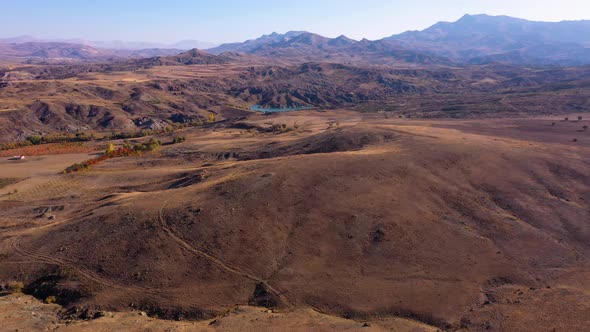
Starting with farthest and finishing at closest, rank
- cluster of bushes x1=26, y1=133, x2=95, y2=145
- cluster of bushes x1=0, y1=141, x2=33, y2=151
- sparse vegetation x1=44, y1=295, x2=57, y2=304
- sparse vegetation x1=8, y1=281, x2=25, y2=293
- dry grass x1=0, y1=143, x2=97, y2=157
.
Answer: cluster of bushes x1=26, y1=133, x2=95, y2=145
cluster of bushes x1=0, y1=141, x2=33, y2=151
dry grass x1=0, y1=143, x2=97, y2=157
sparse vegetation x1=8, y1=281, x2=25, y2=293
sparse vegetation x1=44, y1=295, x2=57, y2=304

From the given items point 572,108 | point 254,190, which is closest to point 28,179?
point 254,190

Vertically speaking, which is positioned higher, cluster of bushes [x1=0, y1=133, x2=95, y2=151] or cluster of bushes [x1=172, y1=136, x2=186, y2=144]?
cluster of bushes [x1=172, y1=136, x2=186, y2=144]

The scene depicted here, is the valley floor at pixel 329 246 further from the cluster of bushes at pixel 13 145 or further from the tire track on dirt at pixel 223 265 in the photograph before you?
the cluster of bushes at pixel 13 145

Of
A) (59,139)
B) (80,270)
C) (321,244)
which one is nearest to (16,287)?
(80,270)

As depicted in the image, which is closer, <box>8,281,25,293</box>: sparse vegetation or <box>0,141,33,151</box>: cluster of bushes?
<box>8,281,25,293</box>: sparse vegetation

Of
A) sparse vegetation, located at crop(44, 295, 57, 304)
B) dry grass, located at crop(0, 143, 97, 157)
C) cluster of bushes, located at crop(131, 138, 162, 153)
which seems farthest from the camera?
dry grass, located at crop(0, 143, 97, 157)

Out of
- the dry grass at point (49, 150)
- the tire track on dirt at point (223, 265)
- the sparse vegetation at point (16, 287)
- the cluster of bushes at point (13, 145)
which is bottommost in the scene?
the cluster of bushes at point (13, 145)

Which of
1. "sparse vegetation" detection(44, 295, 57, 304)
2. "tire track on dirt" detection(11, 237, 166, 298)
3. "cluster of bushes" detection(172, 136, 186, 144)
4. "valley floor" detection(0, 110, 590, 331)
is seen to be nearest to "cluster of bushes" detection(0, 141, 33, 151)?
"cluster of bushes" detection(172, 136, 186, 144)

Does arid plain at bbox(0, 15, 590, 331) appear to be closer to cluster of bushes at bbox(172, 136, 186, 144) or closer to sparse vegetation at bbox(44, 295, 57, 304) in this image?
sparse vegetation at bbox(44, 295, 57, 304)

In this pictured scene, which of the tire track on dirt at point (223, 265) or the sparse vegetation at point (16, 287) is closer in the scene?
the tire track on dirt at point (223, 265)

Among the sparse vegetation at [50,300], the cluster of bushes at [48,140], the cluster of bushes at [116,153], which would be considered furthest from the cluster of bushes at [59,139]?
the sparse vegetation at [50,300]

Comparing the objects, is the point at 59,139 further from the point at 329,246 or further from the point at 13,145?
the point at 329,246
